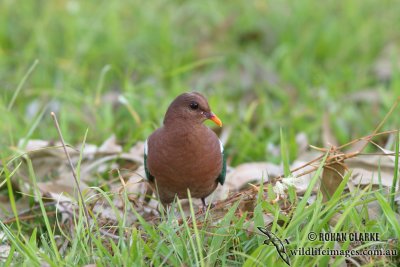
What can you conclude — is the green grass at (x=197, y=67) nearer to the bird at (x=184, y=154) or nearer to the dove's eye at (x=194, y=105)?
the bird at (x=184, y=154)

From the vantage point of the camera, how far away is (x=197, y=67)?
7371 millimetres

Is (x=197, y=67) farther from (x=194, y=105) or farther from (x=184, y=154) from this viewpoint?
(x=184, y=154)

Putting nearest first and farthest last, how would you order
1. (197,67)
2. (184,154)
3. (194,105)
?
(184,154)
(194,105)
(197,67)

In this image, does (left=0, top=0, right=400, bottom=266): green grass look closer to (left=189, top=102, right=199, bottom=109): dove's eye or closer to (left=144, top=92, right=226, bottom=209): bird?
(left=144, top=92, right=226, bottom=209): bird

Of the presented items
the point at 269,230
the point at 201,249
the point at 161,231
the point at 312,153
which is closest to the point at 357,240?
the point at 269,230

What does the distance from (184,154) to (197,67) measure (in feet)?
10.8

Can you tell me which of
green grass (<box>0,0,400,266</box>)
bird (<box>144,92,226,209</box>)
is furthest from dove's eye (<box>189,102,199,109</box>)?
green grass (<box>0,0,400,266</box>)

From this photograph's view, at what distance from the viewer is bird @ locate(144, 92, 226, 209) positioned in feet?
13.7

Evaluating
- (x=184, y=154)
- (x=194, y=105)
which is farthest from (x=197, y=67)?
(x=184, y=154)

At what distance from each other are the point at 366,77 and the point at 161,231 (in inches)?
162

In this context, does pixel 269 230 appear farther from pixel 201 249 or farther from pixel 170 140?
pixel 170 140

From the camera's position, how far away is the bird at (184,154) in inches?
165

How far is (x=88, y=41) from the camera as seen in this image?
7.28 m

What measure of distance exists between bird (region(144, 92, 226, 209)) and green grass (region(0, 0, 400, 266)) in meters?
0.51
